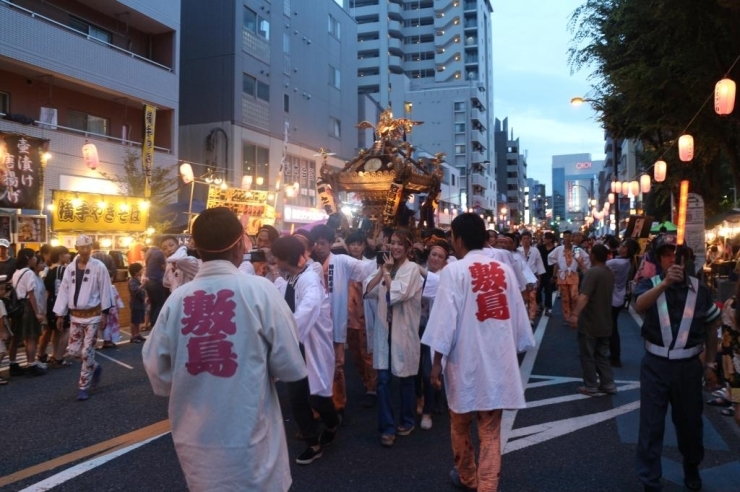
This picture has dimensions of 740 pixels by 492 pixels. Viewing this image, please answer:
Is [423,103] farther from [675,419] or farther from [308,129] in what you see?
[675,419]

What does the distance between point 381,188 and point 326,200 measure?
1281 mm

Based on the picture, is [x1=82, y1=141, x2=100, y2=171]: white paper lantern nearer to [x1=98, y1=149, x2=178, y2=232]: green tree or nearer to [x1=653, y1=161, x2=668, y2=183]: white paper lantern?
[x1=98, y1=149, x2=178, y2=232]: green tree

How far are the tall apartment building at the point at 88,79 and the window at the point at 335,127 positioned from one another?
44.8ft

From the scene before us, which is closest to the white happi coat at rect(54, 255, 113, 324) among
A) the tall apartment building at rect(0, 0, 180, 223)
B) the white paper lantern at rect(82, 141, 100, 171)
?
the tall apartment building at rect(0, 0, 180, 223)

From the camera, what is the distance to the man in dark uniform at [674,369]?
12.7 ft

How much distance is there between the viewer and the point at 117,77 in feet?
59.6

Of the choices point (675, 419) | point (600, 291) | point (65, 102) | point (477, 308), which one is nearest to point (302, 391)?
point (477, 308)

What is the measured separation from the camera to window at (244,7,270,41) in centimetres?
2560

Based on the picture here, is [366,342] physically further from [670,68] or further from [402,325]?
[670,68]

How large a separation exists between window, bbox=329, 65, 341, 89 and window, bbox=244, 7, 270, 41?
6735 mm

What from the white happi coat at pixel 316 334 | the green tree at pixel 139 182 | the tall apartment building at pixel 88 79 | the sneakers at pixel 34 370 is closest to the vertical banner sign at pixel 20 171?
the tall apartment building at pixel 88 79

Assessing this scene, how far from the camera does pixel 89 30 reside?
725 inches

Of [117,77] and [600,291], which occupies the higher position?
[117,77]

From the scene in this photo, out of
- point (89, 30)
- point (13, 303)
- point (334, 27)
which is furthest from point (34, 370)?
point (334, 27)
